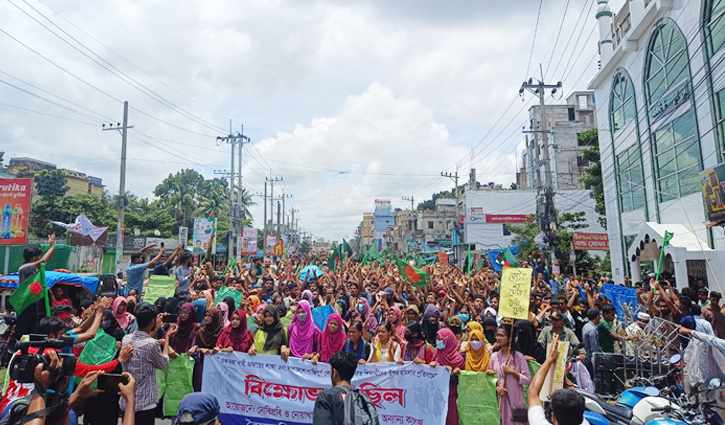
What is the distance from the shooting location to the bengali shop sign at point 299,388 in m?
4.96

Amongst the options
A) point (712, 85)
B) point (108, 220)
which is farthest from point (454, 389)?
point (108, 220)

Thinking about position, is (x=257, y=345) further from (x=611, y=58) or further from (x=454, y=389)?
(x=611, y=58)

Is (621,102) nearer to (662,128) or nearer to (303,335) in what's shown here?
(662,128)

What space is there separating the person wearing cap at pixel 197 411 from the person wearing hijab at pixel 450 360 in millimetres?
2922

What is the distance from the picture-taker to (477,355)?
16.8 feet

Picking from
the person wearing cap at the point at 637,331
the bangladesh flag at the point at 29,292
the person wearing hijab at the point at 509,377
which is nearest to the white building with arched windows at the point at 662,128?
the person wearing cap at the point at 637,331

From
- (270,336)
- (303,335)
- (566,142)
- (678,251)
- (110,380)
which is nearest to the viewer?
(110,380)

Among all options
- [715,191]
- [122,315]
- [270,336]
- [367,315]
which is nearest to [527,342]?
[270,336]

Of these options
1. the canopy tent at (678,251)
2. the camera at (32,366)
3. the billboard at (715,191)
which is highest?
the billboard at (715,191)

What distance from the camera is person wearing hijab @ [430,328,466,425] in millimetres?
4980

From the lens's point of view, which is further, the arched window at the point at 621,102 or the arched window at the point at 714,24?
the arched window at the point at 621,102

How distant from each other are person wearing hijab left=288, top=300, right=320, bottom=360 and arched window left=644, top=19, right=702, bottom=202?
14.3 m

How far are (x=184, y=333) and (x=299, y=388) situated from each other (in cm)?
163

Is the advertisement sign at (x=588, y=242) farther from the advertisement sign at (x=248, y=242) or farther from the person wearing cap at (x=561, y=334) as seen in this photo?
the advertisement sign at (x=248, y=242)
